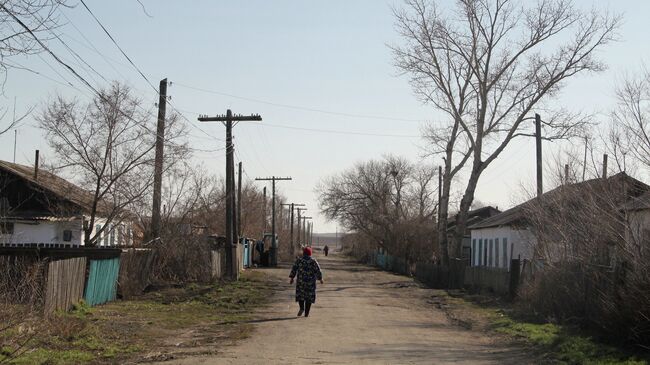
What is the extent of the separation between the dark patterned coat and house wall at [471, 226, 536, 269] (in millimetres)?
18522

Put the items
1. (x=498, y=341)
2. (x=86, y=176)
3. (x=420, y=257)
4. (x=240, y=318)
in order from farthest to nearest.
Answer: (x=420, y=257)
(x=86, y=176)
(x=240, y=318)
(x=498, y=341)

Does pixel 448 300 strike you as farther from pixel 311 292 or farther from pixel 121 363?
pixel 121 363

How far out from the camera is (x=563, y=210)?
19.1 m

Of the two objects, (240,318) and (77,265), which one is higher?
(77,265)

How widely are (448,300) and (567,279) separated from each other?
10.2m

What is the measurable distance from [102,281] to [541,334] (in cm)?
1084

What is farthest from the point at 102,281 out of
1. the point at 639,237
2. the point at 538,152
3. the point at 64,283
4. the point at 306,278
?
the point at 538,152

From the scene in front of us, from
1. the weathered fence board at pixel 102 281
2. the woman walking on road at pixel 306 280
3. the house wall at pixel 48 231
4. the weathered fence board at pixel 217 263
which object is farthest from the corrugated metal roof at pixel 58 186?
the woman walking on road at pixel 306 280

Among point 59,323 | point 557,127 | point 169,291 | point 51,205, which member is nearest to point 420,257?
point 557,127

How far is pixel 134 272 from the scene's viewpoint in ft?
74.5

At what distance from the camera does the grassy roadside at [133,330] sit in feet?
35.5

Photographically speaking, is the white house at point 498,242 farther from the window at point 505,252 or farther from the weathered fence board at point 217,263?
the weathered fence board at point 217,263

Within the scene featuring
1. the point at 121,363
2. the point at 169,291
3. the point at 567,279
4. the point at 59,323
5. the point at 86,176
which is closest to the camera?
the point at 121,363

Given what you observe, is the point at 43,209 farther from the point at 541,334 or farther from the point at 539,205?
the point at 541,334
